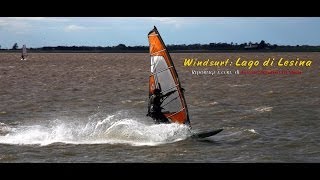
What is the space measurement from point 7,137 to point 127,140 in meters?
3.62

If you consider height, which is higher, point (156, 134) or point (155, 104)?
point (155, 104)

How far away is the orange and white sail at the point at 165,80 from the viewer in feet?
45.6

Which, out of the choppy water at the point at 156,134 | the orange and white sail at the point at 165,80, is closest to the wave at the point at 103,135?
the choppy water at the point at 156,134

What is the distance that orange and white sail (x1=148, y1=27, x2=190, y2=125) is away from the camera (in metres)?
13.9

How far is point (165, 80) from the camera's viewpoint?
46.7 ft

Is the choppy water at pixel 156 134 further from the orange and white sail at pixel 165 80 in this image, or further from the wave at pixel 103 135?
the orange and white sail at pixel 165 80

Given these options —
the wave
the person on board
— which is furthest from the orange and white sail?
the wave

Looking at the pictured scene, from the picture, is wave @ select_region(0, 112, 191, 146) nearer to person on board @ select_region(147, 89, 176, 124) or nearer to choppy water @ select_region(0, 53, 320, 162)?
choppy water @ select_region(0, 53, 320, 162)

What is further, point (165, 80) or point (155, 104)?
point (165, 80)

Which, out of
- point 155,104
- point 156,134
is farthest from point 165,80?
point 156,134

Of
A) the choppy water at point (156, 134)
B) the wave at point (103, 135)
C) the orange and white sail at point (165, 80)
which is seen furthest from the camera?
the wave at point (103, 135)

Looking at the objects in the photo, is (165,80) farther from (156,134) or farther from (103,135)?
(103,135)

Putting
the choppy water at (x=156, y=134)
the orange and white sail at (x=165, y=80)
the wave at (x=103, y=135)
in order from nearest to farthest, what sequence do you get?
the choppy water at (x=156, y=134)
the orange and white sail at (x=165, y=80)
the wave at (x=103, y=135)
